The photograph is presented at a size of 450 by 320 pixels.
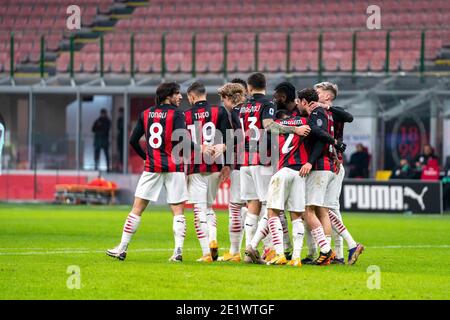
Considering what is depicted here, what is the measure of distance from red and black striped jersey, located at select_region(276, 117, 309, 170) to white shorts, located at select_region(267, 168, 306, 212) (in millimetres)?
96

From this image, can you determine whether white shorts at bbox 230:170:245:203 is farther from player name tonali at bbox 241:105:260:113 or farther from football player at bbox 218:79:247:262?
player name tonali at bbox 241:105:260:113

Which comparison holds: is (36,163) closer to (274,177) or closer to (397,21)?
(397,21)

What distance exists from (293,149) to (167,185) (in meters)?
1.65

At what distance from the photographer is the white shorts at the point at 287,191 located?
13.0m

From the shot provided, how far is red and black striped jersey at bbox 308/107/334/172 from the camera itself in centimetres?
1302

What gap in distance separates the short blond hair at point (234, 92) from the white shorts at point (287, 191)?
144 cm

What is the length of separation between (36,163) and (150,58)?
4987mm

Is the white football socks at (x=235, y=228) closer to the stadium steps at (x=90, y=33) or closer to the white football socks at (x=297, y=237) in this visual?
the white football socks at (x=297, y=237)

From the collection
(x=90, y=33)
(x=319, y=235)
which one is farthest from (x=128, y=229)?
(x=90, y=33)

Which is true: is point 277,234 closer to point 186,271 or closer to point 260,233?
point 260,233

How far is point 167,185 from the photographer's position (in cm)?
1359
